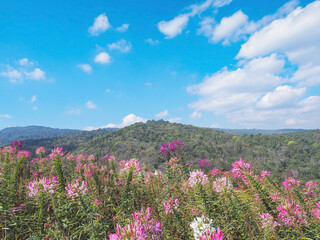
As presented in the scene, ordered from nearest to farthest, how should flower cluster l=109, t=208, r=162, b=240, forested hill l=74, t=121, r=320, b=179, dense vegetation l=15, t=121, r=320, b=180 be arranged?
1. flower cluster l=109, t=208, r=162, b=240
2. dense vegetation l=15, t=121, r=320, b=180
3. forested hill l=74, t=121, r=320, b=179

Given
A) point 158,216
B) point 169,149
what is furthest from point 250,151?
point 158,216

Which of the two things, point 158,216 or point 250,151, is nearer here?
point 158,216

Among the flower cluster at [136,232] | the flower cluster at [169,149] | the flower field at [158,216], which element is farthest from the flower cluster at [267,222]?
the flower cluster at [169,149]

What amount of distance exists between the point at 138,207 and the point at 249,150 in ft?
329

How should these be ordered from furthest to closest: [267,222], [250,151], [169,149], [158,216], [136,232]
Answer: [250,151] < [169,149] < [158,216] < [267,222] < [136,232]

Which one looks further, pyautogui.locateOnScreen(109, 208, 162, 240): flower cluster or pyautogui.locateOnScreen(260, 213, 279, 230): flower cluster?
pyautogui.locateOnScreen(260, 213, 279, 230): flower cluster

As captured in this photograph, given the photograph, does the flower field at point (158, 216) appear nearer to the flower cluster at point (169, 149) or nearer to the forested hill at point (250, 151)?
the flower cluster at point (169, 149)

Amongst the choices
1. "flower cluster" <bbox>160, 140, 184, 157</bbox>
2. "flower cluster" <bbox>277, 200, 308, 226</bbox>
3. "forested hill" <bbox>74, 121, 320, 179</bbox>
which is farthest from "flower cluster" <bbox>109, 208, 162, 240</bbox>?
"forested hill" <bbox>74, 121, 320, 179</bbox>

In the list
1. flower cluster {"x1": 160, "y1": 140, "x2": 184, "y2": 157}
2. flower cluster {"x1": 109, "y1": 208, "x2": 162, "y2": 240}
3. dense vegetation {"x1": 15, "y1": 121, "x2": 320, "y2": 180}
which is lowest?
dense vegetation {"x1": 15, "y1": 121, "x2": 320, "y2": 180}

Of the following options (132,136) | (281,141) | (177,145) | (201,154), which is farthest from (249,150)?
(177,145)

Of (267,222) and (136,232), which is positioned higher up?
(136,232)

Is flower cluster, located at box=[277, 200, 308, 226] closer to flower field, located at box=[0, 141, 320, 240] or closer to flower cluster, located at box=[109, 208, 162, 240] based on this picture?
flower field, located at box=[0, 141, 320, 240]

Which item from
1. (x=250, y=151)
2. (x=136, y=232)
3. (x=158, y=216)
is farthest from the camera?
(x=250, y=151)

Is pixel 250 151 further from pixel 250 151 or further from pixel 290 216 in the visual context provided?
pixel 290 216
